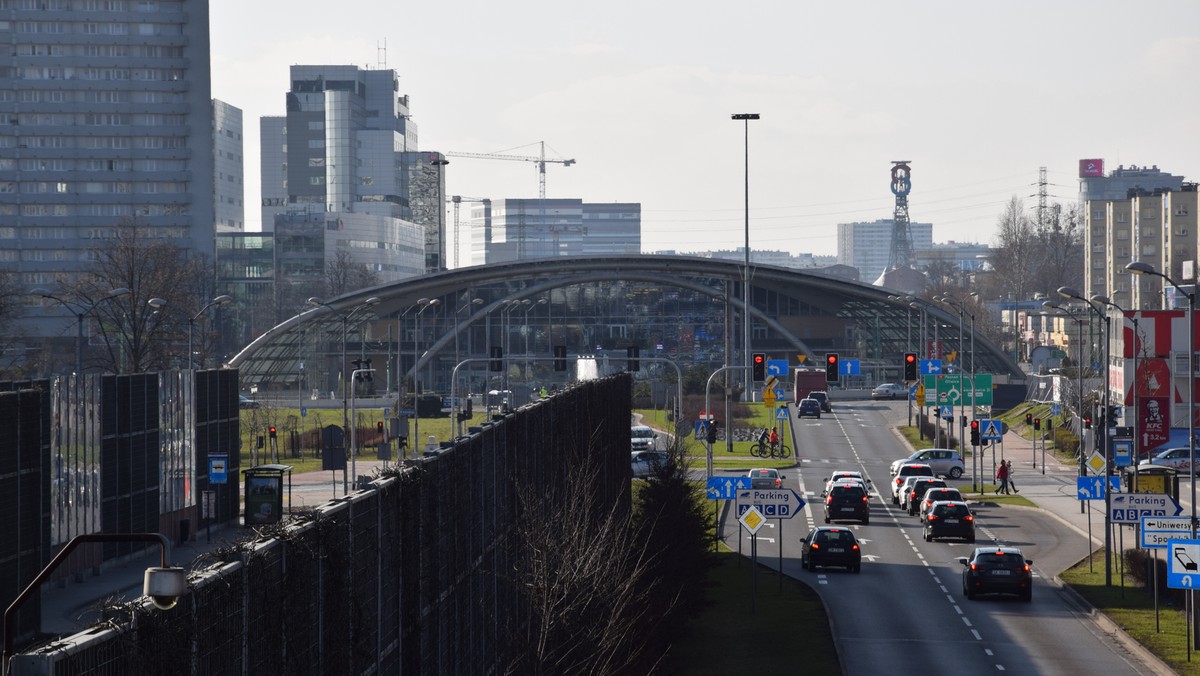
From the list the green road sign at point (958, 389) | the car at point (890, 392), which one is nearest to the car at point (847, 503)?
the green road sign at point (958, 389)

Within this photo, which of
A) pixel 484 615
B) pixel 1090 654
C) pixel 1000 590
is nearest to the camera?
pixel 484 615

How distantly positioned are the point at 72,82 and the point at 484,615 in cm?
14668

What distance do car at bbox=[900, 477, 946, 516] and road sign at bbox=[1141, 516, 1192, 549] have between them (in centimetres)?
2499

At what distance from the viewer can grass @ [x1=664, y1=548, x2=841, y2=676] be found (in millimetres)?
27625

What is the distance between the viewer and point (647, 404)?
108500 mm

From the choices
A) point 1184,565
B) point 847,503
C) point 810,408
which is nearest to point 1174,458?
point 847,503

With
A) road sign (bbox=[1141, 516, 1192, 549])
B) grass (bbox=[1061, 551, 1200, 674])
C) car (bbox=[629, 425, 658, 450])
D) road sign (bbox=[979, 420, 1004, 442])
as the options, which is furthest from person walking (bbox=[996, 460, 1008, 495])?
road sign (bbox=[1141, 516, 1192, 549])

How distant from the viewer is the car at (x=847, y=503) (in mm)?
50625

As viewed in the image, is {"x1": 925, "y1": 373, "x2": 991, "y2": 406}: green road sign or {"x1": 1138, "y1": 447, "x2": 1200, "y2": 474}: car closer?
{"x1": 1138, "y1": 447, "x2": 1200, "y2": 474}: car

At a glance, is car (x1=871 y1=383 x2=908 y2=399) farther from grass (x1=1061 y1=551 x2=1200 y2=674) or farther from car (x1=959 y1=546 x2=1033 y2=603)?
car (x1=959 y1=546 x2=1033 y2=603)

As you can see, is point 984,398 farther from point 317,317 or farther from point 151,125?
point 151,125

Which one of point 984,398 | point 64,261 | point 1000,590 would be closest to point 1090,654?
point 1000,590

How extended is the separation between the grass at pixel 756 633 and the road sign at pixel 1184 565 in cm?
607

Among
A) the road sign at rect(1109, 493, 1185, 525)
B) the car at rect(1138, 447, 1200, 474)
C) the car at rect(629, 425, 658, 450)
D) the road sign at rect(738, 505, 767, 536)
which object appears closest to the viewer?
the road sign at rect(738, 505, 767, 536)
